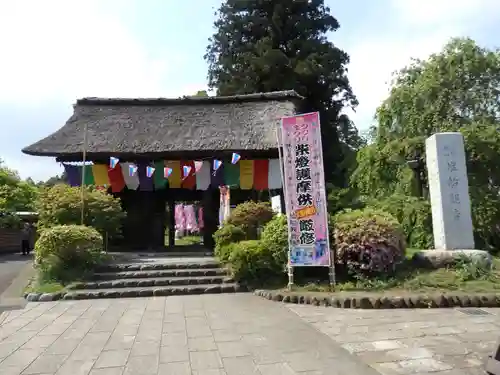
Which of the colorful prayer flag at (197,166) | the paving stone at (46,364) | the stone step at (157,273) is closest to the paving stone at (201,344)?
the paving stone at (46,364)

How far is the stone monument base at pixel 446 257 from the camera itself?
341 inches

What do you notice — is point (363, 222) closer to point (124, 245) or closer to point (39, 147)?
point (124, 245)

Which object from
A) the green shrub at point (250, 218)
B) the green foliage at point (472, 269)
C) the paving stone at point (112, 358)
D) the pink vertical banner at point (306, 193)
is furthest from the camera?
the green shrub at point (250, 218)

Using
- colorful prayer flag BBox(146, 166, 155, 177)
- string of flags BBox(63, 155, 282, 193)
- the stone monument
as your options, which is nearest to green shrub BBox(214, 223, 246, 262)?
string of flags BBox(63, 155, 282, 193)

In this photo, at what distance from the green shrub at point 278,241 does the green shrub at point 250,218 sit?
1484 mm

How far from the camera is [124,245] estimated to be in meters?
15.1

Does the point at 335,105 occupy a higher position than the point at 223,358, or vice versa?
the point at 335,105

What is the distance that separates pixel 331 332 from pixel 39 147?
12.8m

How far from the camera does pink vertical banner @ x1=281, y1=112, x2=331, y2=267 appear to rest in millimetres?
8508

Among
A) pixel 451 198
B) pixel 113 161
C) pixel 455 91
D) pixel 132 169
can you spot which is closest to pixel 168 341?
pixel 451 198

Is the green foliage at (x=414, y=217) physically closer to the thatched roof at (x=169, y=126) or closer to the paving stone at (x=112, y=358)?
the thatched roof at (x=169, y=126)

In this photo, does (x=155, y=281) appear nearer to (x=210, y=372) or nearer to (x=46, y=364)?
(x=46, y=364)

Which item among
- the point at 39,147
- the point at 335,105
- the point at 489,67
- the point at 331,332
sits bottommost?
the point at 331,332

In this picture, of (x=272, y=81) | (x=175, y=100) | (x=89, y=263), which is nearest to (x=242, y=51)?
(x=272, y=81)
